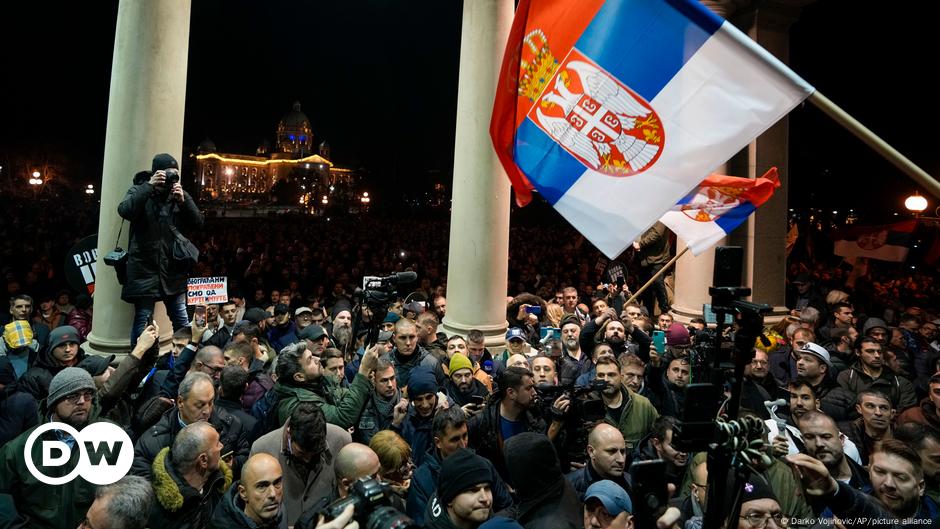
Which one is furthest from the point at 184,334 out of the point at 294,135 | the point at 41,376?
the point at 294,135

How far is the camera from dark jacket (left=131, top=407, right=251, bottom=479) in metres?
4.25

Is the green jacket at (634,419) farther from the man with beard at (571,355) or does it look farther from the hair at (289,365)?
the hair at (289,365)

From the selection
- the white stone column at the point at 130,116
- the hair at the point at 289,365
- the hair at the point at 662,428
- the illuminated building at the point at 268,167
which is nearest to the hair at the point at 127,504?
the hair at the point at 289,365

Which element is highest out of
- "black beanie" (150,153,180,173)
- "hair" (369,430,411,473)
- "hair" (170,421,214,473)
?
"black beanie" (150,153,180,173)

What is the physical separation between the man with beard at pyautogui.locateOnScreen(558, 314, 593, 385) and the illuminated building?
10990 cm

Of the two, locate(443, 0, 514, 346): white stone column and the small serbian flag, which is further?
locate(443, 0, 514, 346): white stone column

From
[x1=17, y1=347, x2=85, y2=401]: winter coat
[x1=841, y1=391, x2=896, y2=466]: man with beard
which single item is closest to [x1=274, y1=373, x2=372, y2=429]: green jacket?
[x1=17, y1=347, x2=85, y2=401]: winter coat

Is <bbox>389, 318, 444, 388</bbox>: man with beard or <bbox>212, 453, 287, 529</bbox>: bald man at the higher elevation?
<bbox>389, 318, 444, 388</bbox>: man with beard

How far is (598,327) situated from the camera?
25.0 feet

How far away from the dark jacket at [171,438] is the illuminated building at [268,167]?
112085mm

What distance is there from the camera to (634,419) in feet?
18.5

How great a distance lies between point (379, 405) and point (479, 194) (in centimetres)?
429

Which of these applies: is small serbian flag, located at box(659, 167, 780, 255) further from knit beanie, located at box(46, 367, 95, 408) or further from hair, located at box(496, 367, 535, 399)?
knit beanie, located at box(46, 367, 95, 408)

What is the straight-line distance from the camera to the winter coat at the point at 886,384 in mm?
6711
